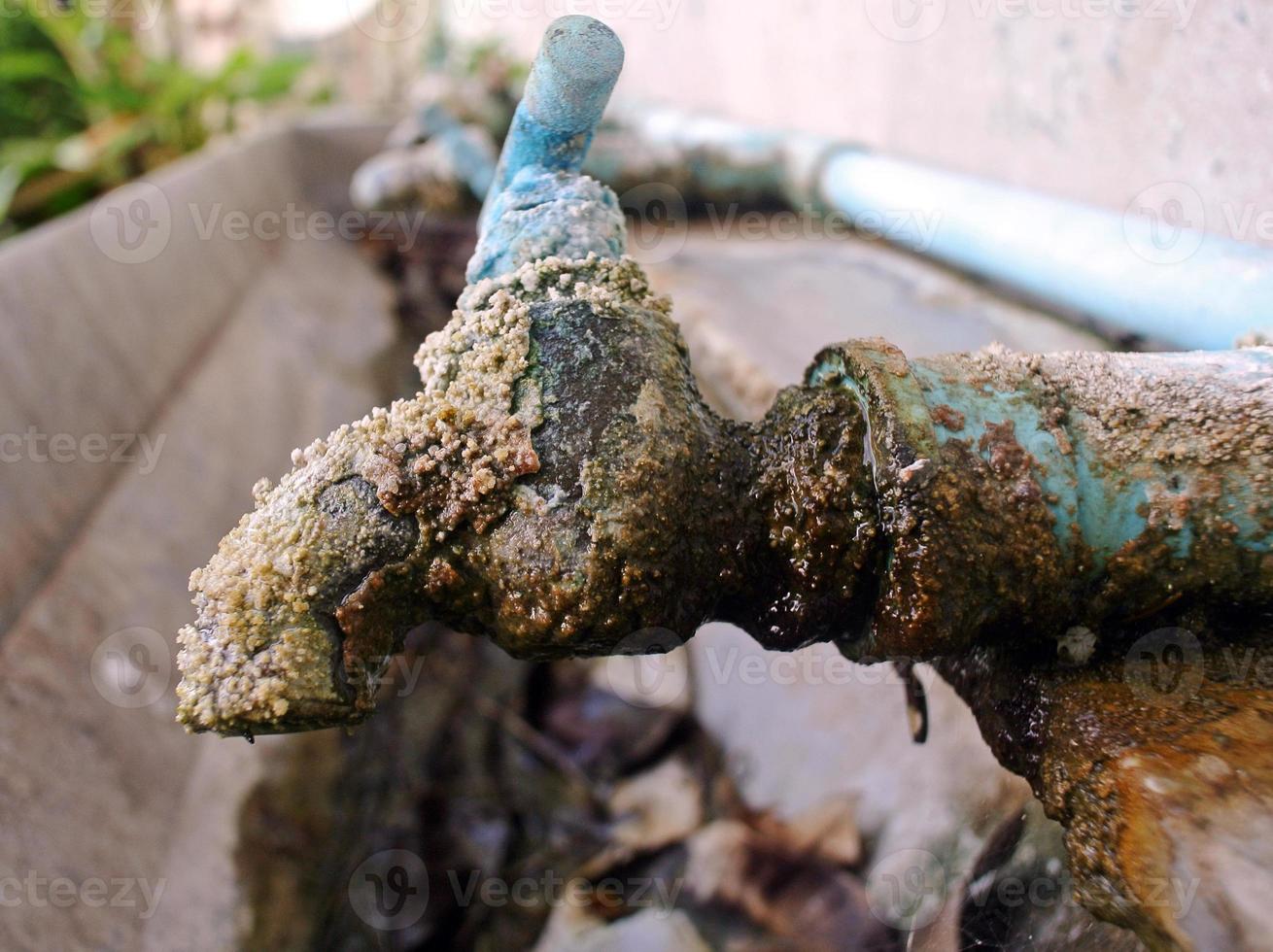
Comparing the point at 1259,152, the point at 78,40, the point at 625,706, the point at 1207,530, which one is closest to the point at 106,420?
the point at 625,706

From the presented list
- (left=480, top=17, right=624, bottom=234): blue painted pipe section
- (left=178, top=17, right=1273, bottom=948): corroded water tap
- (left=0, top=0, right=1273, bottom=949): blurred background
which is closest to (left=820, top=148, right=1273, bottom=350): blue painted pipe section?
(left=0, top=0, right=1273, bottom=949): blurred background

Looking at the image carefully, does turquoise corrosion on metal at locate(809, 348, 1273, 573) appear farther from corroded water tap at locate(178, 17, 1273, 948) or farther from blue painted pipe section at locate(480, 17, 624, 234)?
blue painted pipe section at locate(480, 17, 624, 234)

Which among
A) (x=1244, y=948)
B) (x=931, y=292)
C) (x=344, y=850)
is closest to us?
(x=1244, y=948)

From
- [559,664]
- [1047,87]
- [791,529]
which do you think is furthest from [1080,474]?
[559,664]

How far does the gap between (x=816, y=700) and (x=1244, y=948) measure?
4.21 ft

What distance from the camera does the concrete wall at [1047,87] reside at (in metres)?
1.50

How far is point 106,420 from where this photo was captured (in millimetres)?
2125

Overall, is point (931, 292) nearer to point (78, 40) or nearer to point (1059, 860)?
point (1059, 860)

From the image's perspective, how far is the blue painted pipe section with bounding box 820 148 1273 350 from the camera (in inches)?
52.9

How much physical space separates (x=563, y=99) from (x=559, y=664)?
5.62 ft

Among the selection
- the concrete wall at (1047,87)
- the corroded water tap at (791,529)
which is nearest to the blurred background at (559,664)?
the concrete wall at (1047,87)

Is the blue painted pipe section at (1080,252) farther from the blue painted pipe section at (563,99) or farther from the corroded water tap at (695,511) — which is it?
the blue painted pipe section at (563,99)

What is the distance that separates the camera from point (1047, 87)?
79.1 inches

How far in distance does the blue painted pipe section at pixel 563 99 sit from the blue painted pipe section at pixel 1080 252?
3.11ft
